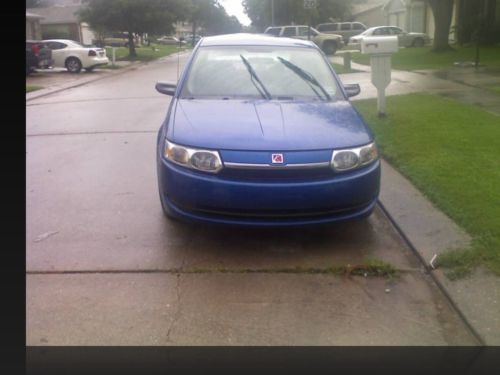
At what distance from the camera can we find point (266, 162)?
4.23 m

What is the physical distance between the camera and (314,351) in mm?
3281

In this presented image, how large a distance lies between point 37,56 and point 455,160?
69.2 feet

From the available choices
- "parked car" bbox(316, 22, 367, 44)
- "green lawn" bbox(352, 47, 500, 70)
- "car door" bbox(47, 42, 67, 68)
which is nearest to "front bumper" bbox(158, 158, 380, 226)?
"green lawn" bbox(352, 47, 500, 70)

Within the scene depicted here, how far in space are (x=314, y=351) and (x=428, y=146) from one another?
4716 millimetres

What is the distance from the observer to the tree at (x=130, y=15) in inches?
1431

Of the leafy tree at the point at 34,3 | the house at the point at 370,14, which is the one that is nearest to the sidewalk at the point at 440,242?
the house at the point at 370,14

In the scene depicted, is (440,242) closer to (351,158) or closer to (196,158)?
(351,158)

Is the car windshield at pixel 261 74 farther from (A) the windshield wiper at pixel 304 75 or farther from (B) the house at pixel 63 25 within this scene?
(B) the house at pixel 63 25

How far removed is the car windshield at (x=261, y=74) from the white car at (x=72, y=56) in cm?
2220

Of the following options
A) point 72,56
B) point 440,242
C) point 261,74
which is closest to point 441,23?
point 72,56

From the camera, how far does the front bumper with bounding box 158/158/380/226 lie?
4207 millimetres

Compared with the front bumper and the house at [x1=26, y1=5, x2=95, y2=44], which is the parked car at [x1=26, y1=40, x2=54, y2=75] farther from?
the house at [x1=26, y1=5, x2=95, y2=44]

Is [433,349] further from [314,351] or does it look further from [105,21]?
[105,21]

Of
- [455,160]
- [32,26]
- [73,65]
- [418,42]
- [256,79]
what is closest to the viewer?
[256,79]
